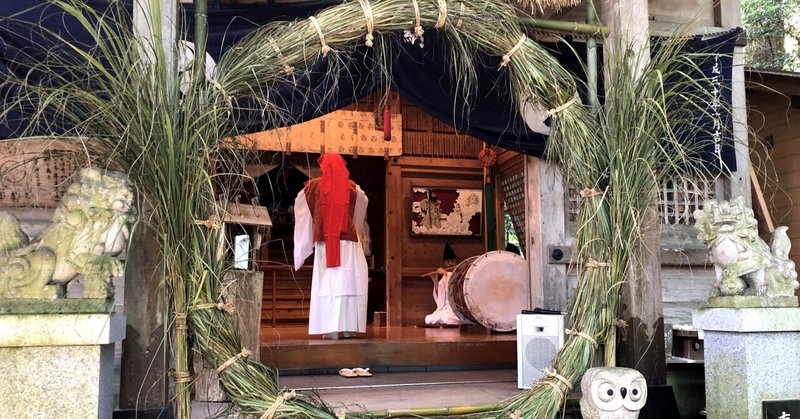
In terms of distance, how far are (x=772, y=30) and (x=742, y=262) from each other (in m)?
8.62

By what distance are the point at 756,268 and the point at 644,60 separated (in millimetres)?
1348

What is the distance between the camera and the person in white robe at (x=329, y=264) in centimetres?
573

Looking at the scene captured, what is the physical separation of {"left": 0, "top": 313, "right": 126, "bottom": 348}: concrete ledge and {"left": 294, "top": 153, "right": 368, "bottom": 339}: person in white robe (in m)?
3.48

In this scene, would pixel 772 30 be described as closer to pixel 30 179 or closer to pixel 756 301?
pixel 756 301

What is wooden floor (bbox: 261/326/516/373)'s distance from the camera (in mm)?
4707

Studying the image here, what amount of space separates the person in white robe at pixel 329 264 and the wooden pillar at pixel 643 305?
2892mm

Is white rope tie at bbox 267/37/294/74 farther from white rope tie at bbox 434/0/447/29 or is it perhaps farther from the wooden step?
the wooden step

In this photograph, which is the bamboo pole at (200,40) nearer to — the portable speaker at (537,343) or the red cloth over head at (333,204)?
the portable speaker at (537,343)

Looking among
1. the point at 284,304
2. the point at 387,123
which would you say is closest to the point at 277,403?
the point at 387,123

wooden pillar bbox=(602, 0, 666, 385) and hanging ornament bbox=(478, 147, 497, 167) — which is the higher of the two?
hanging ornament bbox=(478, 147, 497, 167)

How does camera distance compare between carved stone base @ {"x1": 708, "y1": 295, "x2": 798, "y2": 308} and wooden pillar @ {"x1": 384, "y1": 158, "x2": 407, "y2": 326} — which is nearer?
carved stone base @ {"x1": 708, "y1": 295, "x2": 798, "y2": 308}

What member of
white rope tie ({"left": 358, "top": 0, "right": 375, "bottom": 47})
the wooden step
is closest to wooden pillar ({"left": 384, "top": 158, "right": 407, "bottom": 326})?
the wooden step

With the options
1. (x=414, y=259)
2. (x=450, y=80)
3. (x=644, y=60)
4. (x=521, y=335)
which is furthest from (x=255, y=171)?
(x=644, y=60)

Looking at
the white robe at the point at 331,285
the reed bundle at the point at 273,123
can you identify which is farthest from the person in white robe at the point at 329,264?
the reed bundle at the point at 273,123
